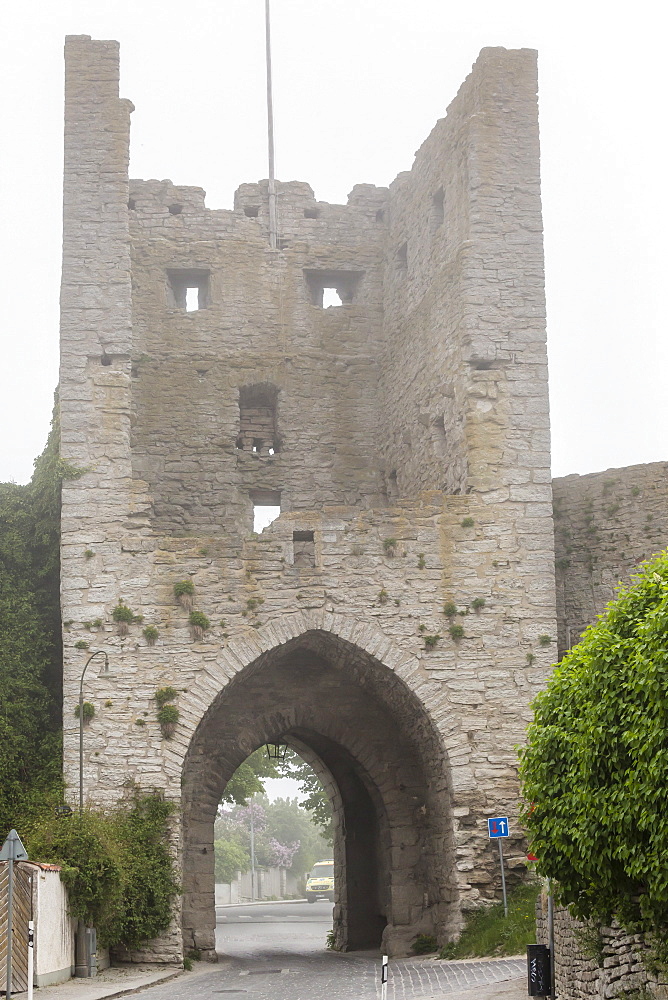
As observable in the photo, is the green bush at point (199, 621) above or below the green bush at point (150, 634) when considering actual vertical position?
above

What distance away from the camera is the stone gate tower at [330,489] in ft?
56.9

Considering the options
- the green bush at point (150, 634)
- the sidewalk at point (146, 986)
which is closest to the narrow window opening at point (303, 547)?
the green bush at point (150, 634)

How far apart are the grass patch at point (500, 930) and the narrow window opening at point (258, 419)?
7608 mm

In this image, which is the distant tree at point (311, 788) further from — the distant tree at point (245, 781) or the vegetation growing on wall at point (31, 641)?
the vegetation growing on wall at point (31, 641)

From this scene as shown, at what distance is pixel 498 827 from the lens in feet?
54.5

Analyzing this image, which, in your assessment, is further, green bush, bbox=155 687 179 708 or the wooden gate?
green bush, bbox=155 687 179 708

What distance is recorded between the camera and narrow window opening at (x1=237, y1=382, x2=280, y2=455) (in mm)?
21250

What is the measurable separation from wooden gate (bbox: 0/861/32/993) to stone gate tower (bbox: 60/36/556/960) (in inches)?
138

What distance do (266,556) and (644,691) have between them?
29.9 feet

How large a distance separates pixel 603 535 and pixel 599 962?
31.8 feet

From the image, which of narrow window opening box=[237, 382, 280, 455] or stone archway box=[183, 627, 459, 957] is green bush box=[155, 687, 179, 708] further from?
narrow window opening box=[237, 382, 280, 455]

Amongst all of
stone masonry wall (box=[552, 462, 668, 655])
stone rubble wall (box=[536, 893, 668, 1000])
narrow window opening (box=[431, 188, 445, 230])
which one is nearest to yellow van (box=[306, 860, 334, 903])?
stone masonry wall (box=[552, 462, 668, 655])

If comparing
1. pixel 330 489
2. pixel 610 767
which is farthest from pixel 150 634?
pixel 610 767

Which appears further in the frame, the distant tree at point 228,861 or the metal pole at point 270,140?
the distant tree at point 228,861
